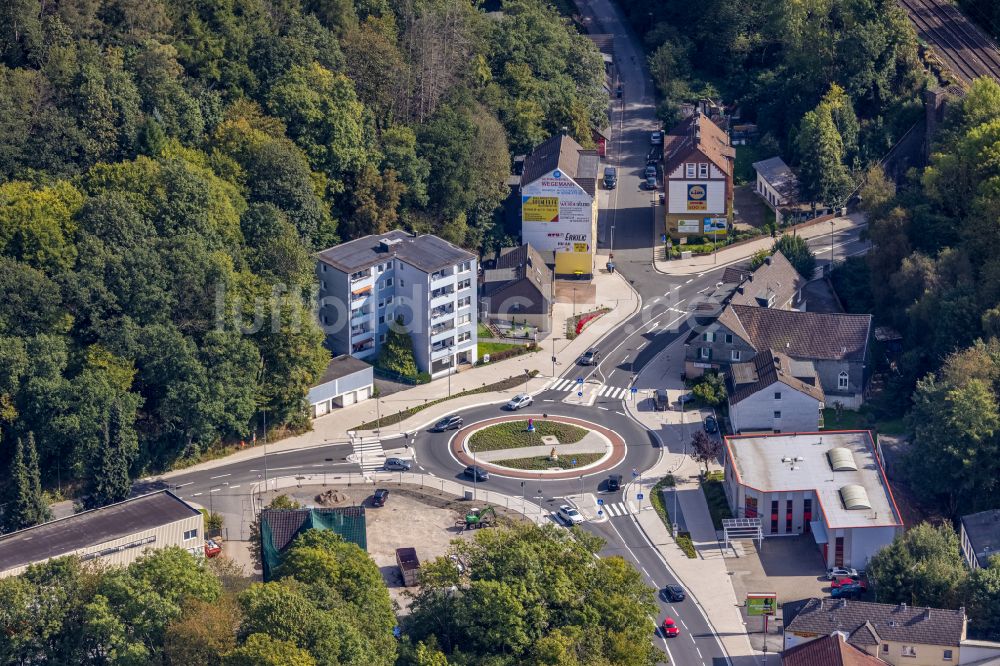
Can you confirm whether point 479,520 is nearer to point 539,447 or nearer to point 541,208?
point 539,447

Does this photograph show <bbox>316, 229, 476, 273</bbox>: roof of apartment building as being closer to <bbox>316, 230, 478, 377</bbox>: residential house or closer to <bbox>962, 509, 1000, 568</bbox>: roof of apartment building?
<bbox>316, 230, 478, 377</bbox>: residential house

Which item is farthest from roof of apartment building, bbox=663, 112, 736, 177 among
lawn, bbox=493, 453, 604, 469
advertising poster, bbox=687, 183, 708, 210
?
lawn, bbox=493, 453, 604, 469

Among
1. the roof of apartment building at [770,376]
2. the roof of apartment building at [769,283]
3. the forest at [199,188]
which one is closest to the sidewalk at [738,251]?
the roof of apartment building at [769,283]

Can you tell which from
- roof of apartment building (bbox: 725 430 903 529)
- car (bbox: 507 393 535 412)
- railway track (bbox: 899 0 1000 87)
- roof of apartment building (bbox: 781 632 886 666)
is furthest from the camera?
railway track (bbox: 899 0 1000 87)

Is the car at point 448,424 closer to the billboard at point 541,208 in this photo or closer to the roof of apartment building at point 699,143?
the billboard at point 541,208

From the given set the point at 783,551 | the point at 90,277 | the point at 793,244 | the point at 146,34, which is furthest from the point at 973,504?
the point at 146,34

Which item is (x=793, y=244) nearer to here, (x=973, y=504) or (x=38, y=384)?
(x=973, y=504)
